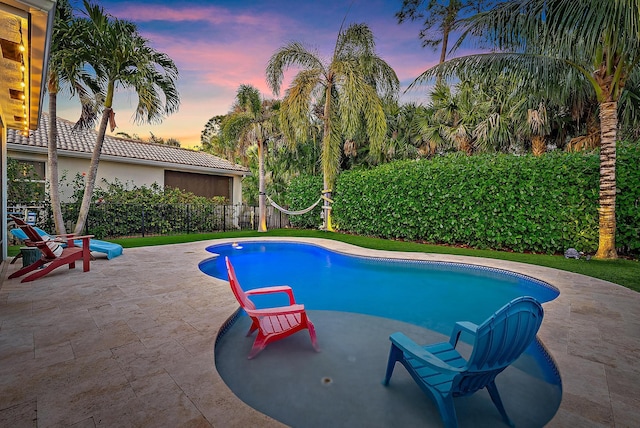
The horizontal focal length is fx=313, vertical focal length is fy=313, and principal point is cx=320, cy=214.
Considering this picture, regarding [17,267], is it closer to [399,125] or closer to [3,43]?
[3,43]

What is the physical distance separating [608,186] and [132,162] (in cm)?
1660

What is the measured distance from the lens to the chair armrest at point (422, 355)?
2078 millimetres

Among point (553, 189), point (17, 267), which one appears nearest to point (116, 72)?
point (17, 267)

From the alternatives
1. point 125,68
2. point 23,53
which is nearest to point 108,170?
point 125,68

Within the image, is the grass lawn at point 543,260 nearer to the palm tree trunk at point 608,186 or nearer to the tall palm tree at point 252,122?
the palm tree trunk at point 608,186

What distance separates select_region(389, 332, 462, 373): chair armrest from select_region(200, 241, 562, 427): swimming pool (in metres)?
0.54

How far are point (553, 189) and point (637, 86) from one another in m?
4.61

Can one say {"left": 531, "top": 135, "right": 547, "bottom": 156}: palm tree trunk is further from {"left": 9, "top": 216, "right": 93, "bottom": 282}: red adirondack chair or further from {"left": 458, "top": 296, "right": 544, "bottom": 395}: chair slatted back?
{"left": 9, "top": 216, "right": 93, "bottom": 282}: red adirondack chair

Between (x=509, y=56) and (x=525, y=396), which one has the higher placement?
(x=509, y=56)

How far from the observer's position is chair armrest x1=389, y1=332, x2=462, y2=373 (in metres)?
2.08

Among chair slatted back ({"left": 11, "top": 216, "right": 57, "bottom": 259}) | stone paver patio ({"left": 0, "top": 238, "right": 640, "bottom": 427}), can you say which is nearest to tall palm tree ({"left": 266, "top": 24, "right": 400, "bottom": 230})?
stone paver patio ({"left": 0, "top": 238, "right": 640, "bottom": 427})

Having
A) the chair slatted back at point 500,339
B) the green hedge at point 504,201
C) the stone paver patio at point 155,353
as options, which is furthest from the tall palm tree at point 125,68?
the chair slatted back at point 500,339

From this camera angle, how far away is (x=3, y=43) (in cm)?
353

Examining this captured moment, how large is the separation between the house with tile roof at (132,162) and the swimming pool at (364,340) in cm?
870
